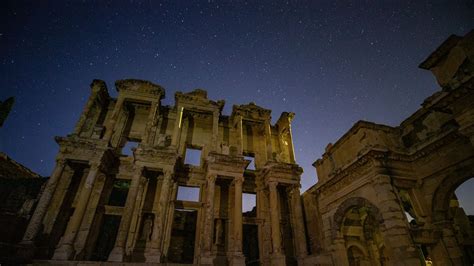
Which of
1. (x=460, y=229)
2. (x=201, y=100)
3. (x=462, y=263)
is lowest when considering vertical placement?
(x=462, y=263)

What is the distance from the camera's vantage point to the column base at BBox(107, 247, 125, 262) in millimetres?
12053

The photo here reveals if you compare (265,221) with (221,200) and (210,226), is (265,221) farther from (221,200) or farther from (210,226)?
(210,226)

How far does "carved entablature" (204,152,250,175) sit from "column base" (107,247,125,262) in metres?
6.69

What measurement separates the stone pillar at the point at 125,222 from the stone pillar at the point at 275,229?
8.68 metres

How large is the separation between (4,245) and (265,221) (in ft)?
46.9

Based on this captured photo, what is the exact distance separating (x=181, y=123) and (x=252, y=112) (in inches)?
248

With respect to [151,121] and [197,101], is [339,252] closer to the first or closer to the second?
[197,101]

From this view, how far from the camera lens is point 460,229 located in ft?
34.7

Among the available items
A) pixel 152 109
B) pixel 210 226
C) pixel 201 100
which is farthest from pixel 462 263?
pixel 152 109

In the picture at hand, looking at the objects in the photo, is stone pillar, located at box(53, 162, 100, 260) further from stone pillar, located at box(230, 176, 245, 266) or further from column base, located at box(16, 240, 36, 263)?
stone pillar, located at box(230, 176, 245, 266)

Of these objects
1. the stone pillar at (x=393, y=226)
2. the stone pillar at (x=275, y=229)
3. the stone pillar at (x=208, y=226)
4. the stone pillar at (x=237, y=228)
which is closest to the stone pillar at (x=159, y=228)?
the stone pillar at (x=208, y=226)

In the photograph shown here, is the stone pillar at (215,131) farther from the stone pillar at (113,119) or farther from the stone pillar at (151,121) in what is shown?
the stone pillar at (113,119)

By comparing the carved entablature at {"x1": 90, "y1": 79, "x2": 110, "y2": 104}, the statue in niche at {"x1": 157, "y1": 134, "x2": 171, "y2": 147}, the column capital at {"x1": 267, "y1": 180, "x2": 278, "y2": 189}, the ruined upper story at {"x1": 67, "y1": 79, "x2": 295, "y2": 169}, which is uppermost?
the carved entablature at {"x1": 90, "y1": 79, "x2": 110, "y2": 104}

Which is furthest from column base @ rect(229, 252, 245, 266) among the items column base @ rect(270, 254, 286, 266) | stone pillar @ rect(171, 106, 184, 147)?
stone pillar @ rect(171, 106, 184, 147)
